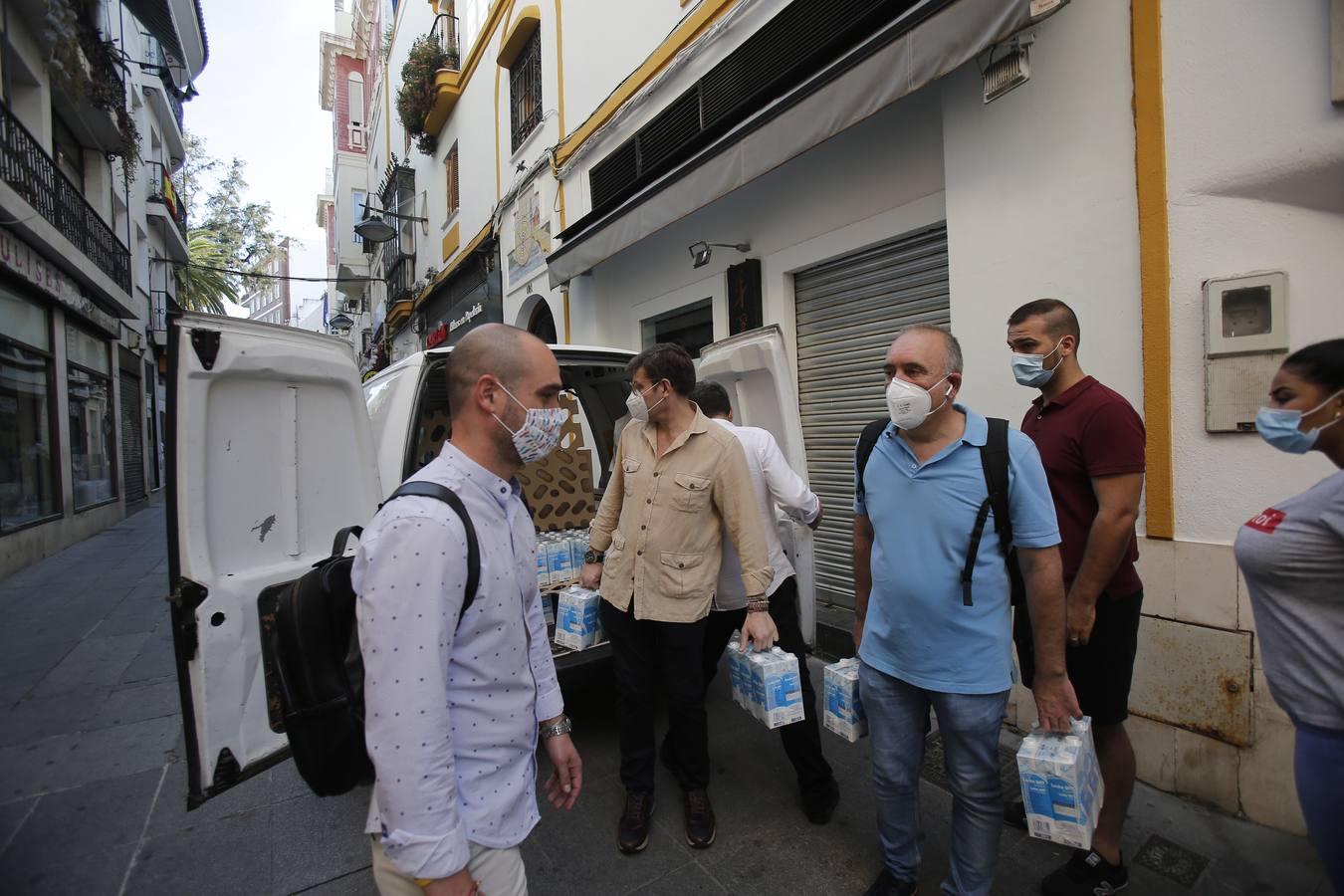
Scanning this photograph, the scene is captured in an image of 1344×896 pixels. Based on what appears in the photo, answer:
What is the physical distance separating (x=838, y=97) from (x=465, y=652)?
12.8 ft

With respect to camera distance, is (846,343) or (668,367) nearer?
(668,367)

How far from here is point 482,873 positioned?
1379mm

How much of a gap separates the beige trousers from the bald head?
926mm

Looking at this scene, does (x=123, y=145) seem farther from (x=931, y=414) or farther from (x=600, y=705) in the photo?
(x=931, y=414)

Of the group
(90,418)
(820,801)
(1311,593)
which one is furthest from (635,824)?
(90,418)

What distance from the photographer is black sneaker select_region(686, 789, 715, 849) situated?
267 centimetres

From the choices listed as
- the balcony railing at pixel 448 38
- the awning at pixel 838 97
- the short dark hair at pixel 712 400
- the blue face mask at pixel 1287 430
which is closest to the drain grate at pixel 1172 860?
the blue face mask at pixel 1287 430

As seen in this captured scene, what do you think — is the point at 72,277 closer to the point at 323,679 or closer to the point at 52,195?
the point at 52,195

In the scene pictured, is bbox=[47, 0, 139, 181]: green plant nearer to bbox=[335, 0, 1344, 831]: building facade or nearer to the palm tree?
bbox=[335, 0, 1344, 831]: building facade

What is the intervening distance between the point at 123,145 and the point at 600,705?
14.8 meters

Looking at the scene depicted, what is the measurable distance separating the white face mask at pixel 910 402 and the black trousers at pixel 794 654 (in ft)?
3.87

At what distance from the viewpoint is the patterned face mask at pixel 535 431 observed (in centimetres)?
152

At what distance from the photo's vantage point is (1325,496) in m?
1.46

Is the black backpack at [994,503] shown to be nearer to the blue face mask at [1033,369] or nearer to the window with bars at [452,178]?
the blue face mask at [1033,369]
